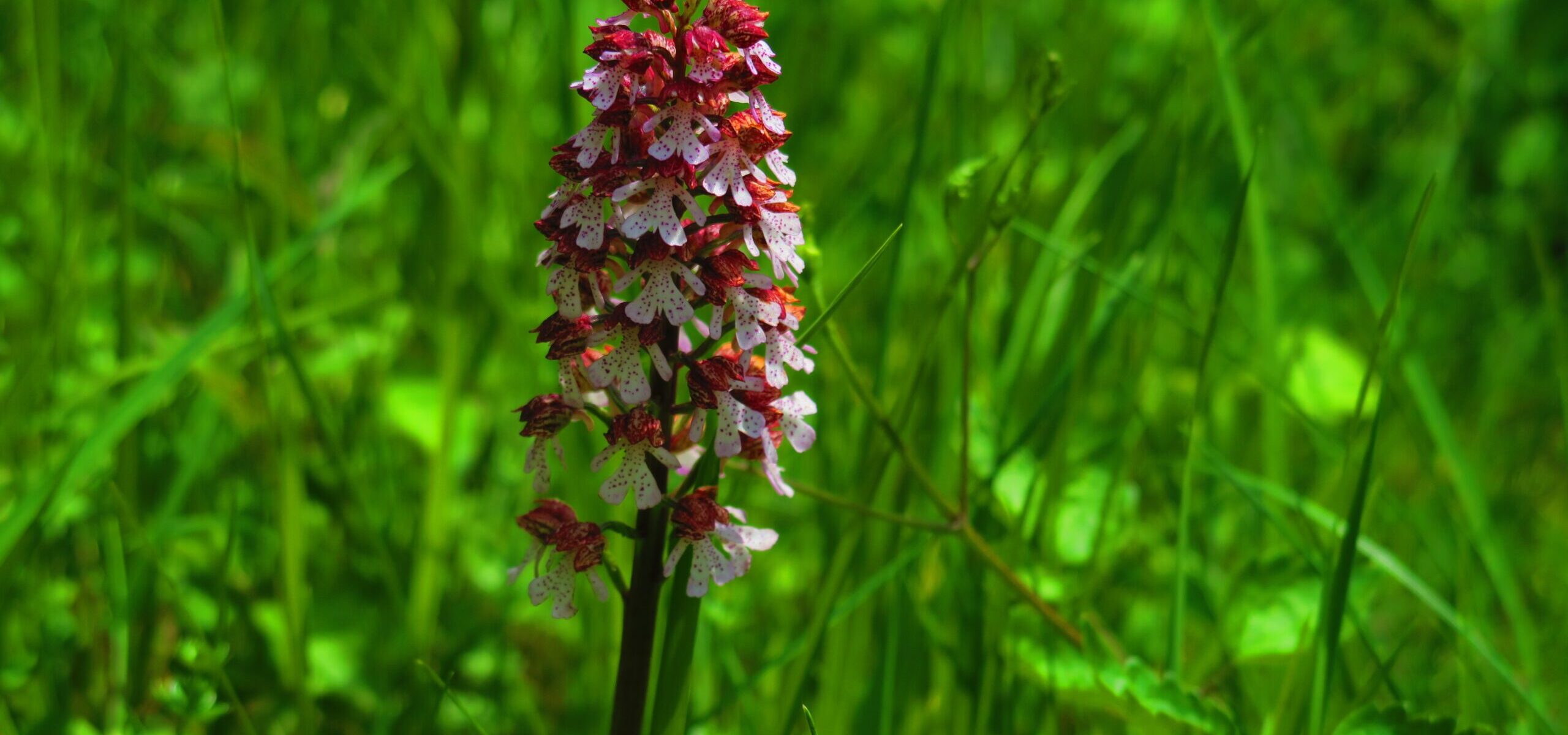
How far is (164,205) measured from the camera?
3375mm

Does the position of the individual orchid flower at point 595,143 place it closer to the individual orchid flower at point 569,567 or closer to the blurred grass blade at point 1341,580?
the individual orchid flower at point 569,567

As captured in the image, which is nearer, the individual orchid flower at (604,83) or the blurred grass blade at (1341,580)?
the individual orchid flower at (604,83)

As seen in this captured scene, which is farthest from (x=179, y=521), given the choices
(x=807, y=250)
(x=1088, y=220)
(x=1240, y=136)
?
(x=1088, y=220)

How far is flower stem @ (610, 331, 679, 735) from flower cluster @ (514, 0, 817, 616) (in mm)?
14

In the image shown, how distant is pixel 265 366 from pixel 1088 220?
2927 millimetres

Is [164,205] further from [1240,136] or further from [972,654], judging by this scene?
[1240,136]

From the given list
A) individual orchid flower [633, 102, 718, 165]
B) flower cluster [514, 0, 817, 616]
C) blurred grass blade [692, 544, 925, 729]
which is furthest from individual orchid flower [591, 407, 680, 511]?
blurred grass blade [692, 544, 925, 729]

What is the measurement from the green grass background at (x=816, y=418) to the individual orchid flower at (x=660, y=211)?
56 centimetres

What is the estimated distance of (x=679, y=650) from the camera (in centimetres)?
155

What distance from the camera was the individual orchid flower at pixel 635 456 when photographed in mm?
1428

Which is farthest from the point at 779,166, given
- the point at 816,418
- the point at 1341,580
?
the point at 816,418

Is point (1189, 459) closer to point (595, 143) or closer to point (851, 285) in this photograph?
point (851, 285)

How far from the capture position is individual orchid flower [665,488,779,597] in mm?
1475

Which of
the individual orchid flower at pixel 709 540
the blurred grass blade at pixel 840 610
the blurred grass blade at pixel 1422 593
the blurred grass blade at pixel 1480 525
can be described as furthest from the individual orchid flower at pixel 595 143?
the blurred grass blade at pixel 1480 525
